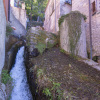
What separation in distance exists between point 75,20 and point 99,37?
7.60ft

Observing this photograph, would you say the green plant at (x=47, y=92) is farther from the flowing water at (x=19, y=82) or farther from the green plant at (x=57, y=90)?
the flowing water at (x=19, y=82)

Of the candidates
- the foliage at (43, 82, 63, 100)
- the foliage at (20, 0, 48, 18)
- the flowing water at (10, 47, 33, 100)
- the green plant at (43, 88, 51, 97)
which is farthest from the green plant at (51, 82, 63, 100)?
the foliage at (20, 0, 48, 18)

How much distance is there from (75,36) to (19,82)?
4518 mm

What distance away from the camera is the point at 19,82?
6.31m

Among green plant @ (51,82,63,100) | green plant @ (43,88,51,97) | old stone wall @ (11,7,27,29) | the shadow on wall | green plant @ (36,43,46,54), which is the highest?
old stone wall @ (11,7,27,29)

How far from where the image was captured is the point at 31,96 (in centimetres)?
553

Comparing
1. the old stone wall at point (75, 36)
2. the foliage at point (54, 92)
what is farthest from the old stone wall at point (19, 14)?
the foliage at point (54, 92)

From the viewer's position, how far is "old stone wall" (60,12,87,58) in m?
6.22

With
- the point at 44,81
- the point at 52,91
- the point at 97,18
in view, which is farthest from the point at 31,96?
the point at 97,18

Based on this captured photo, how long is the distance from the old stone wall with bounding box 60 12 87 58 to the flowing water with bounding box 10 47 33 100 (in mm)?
3392

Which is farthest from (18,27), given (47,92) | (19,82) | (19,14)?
(47,92)

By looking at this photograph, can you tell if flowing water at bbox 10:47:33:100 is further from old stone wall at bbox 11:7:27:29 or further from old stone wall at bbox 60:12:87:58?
old stone wall at bbox 11:7:27:29

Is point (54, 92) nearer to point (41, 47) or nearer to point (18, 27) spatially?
point (41, 47)

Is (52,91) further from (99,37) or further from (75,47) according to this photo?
(99,37)
